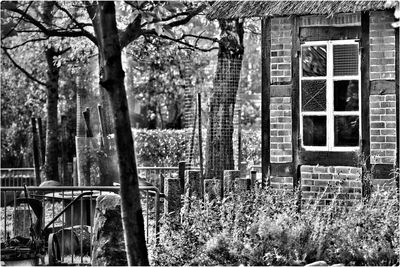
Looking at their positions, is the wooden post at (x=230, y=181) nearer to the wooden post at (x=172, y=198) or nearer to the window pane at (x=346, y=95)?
the wooden post at (x=172, y=198)

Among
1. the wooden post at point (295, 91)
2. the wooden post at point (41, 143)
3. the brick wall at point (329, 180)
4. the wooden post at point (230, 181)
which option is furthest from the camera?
the wooden post at point (41, 143)

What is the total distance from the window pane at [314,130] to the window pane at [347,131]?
0.69ft

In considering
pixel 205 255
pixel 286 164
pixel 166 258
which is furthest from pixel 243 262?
pixel 286 164

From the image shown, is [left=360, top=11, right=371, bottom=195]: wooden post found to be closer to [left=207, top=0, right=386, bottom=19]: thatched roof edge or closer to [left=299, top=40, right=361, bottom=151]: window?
[left=299, top=40, right=361, bottom=151]: window

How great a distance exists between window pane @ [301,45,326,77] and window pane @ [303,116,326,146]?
0.69 m

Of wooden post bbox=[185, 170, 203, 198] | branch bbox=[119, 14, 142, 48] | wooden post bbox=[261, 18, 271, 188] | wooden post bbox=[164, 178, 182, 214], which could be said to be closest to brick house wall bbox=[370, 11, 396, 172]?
wooden post bbox=[261, 18, 271, 188]

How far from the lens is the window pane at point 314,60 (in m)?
14.2

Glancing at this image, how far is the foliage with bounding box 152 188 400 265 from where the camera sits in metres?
9.52

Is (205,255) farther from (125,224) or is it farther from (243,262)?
(125,224)

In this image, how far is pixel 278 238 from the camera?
9.56 m

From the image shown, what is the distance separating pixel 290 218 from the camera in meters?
9.86

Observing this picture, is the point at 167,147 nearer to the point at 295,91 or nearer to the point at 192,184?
the point at 295,91

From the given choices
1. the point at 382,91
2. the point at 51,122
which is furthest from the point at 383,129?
the point at 51,122

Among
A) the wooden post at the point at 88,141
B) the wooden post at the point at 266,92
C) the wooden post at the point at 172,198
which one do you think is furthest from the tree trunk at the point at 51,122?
the wooden post at the point at 172,198
